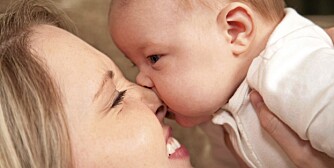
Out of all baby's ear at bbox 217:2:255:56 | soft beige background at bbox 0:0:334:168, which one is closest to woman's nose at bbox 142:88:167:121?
baby's ear at bbox 217:2:255:56

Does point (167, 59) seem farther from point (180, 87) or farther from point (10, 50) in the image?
point (10, 50)

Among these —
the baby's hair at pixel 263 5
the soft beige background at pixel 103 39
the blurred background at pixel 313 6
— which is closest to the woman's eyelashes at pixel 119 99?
the baby's hair at pixel 263 5

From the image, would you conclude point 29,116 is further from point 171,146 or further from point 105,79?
point 171,146

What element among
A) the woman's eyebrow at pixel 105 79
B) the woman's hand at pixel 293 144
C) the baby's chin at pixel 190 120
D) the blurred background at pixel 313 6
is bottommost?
the blurred background at pixel 313 6

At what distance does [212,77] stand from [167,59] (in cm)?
11

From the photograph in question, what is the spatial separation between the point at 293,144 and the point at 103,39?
3.09 ft

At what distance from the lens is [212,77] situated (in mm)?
1144

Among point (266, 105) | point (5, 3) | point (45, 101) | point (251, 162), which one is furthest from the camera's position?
point (5, 3)

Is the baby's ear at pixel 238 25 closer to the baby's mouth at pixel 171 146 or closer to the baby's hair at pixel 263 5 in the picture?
the baby's hair at pixel 263 5

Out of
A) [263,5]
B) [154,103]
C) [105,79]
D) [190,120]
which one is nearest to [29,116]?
[105,79]

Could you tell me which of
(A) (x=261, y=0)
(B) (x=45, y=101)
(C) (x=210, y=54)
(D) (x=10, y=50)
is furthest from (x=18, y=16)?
(A) (x=261, y=0)

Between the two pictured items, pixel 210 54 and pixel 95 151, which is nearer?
pixel 95 151

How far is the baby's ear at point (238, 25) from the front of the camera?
3.63 ft

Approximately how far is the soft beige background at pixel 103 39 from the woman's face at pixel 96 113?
0.71m
